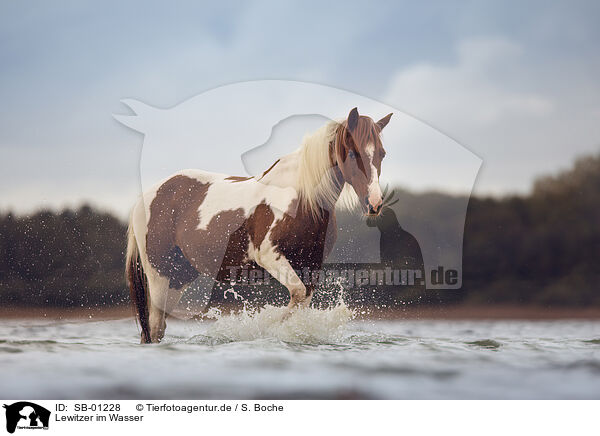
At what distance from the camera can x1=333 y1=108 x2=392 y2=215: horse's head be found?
9.36 ft

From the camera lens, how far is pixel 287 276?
122 inches

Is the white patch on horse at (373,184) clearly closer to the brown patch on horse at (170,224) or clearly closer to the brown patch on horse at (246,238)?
the brown patch on horse at (246,238)

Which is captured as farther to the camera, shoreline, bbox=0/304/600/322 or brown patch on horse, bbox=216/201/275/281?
shoreline, bbox=0/304/600/322

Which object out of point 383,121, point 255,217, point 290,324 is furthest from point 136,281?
point 383,121

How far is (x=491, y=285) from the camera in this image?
5410 mm

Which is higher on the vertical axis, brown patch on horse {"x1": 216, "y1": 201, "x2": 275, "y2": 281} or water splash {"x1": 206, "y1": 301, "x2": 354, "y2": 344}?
brown patch on horse {"x1": 216, "y1": 201, "x2": 275, "y2": 281}

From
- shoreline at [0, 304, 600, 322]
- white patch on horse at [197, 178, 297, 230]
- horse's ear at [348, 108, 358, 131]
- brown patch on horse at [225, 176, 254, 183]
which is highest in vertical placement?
horse's ear at [348, 108, 358, 131]

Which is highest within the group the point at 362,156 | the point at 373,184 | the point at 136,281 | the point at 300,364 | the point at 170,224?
the point at 362,156

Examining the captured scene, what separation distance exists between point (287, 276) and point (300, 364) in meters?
0.52

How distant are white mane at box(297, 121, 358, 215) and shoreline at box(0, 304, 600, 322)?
3.15 feet

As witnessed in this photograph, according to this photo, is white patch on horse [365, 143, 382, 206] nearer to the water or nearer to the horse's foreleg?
the horse's foreleg
